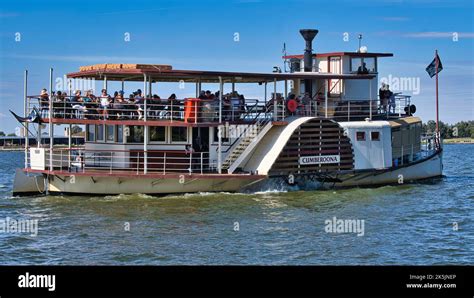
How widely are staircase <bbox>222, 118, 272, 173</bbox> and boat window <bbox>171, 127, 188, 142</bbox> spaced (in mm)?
1838

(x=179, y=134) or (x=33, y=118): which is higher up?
(x=33, y=118)

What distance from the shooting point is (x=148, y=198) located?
29891 mm

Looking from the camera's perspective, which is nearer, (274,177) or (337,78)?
(274,177)

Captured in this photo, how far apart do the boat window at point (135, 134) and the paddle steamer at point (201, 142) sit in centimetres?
4

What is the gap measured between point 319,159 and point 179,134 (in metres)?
5.62

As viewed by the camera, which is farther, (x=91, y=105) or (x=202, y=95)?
(x=202, y=95)

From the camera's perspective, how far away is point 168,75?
31078 millimetres

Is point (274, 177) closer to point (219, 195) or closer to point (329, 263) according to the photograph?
point (219, 195)

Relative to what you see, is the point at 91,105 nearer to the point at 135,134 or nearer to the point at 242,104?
the point at 135,134

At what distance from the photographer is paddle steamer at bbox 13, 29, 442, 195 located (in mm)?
30328

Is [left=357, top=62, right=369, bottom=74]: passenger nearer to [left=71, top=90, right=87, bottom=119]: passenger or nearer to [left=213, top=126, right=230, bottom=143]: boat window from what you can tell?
[left=213, top=126, right=230, bottom=143]: boat window
